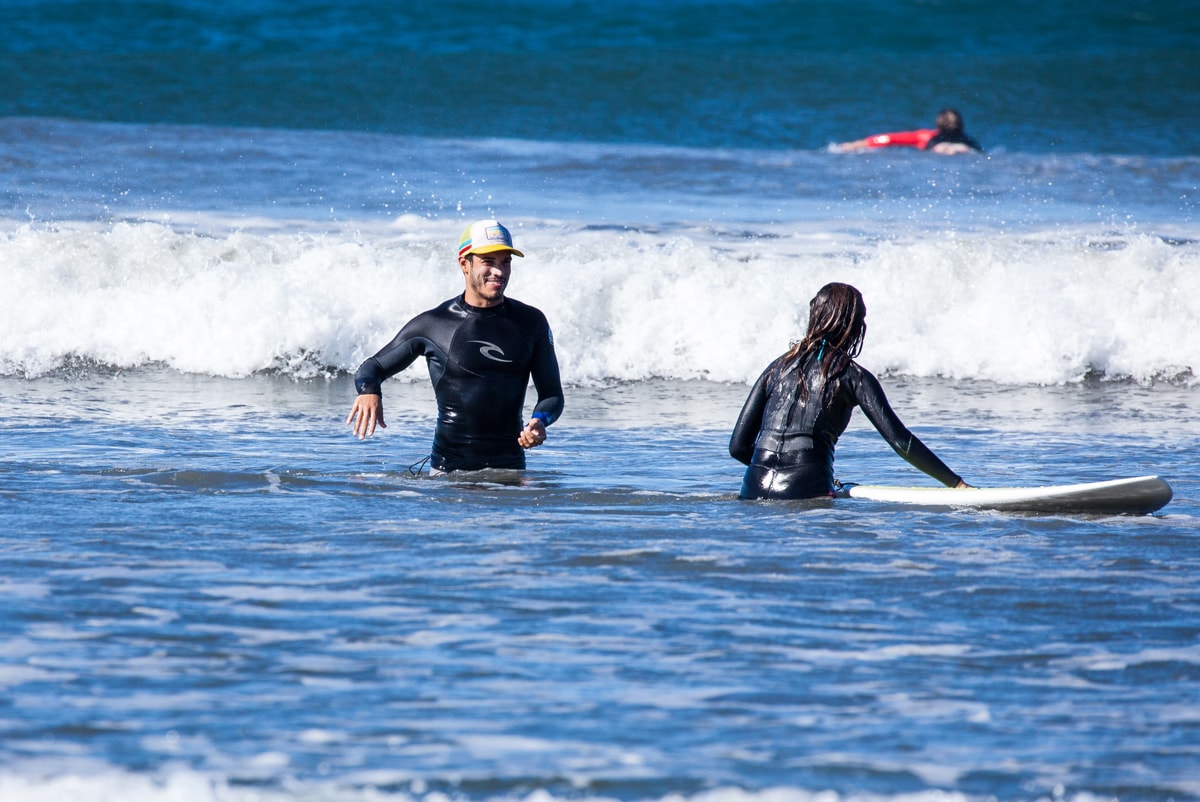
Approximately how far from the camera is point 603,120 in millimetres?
31766

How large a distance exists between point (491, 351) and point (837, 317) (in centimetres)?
192

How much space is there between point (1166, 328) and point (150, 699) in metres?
11.5

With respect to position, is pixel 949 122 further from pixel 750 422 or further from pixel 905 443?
pixel 905 443

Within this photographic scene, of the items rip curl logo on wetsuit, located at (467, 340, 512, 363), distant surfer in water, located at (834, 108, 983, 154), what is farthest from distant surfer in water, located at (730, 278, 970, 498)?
distant surfer in water, located at (834, 108, 983, 154)

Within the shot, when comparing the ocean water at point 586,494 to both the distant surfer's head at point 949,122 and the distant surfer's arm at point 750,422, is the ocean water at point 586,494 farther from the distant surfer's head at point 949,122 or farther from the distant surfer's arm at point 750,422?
the distant surfer's head at point 949,122

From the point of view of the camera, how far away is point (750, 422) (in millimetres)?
7273

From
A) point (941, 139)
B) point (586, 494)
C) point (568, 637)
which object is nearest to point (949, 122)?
point (941, 139)

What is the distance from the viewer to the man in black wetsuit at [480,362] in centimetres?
782

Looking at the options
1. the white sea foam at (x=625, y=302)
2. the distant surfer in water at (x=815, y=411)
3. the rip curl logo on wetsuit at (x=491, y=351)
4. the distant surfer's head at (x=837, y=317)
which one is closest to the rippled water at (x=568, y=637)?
the distant surfer in water at (x=815, y=411)

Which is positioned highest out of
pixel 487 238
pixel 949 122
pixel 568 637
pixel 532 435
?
pixel 949 122

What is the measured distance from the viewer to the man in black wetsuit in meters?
7.82

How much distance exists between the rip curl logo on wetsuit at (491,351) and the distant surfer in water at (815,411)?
4.57ft

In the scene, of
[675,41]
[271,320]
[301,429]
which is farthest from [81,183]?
[675,41]

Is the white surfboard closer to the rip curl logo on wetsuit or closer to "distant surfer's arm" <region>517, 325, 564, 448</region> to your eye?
"distant surfer's arm" <region>517, 325, 564, 448</region>
